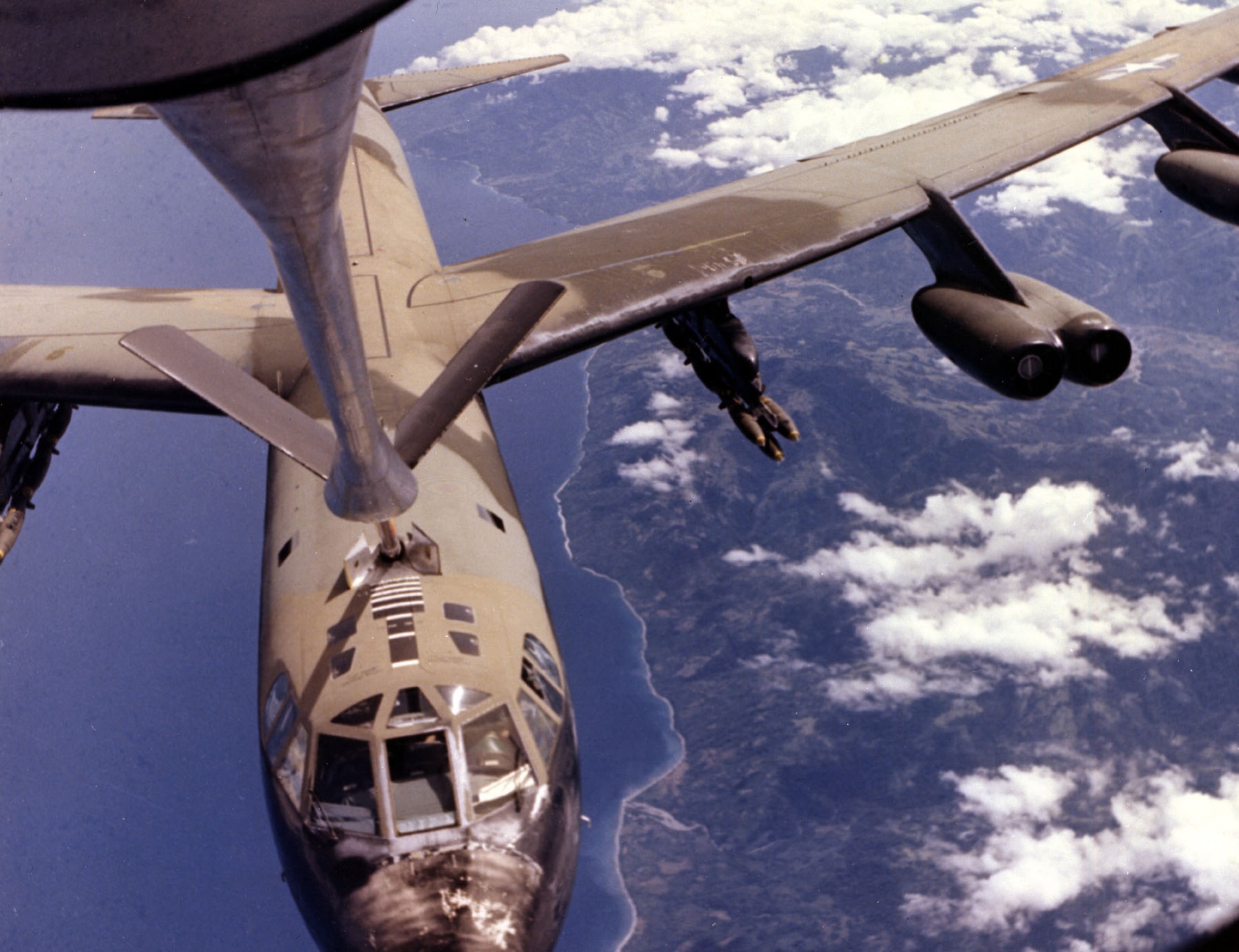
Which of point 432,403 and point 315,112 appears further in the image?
point 432,403

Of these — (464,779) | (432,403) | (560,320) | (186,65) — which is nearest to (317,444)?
(432,403)

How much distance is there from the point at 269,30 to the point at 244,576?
286ft

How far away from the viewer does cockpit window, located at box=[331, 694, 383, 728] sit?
9031 mm

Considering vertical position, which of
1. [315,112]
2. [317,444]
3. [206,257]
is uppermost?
[315,112]

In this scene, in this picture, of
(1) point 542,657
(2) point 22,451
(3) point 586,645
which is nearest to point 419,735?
(1) point 542,657

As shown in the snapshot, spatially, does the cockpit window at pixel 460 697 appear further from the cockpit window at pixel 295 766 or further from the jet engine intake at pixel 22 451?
the jet engine intake at pixel 22 451

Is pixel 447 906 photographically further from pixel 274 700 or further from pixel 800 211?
pixel 800 211

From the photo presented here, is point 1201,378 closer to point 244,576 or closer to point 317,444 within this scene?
point 244,576

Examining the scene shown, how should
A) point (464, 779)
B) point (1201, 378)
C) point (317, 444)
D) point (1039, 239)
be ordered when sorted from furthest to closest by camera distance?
point (1039, 239) < point (1201, 378) < point (464, 779) < point (317, 444)

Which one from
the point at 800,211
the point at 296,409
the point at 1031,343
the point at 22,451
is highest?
the point at 296,409

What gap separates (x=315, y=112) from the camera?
315 centimetres

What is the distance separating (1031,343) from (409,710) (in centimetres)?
1262

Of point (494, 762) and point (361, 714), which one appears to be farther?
point (494, 762)

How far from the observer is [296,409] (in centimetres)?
783
